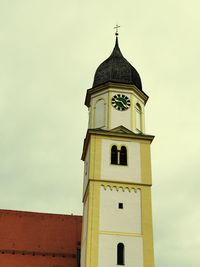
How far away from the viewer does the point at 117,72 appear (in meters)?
35.0

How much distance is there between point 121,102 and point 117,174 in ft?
18.7

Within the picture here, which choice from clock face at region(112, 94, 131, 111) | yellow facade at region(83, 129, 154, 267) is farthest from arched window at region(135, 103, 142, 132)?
yellow facade at region(83, 129, 154, 267)

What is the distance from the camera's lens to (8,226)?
1426 inches

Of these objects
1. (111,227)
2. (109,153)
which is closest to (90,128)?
(109,153)

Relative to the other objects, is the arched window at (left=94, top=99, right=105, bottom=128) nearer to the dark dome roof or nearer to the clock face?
the clock face

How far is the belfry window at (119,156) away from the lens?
30.9 meters

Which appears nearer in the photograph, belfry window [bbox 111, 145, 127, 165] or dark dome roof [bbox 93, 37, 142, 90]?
belfry window [bbox 111, 145, 127, 165]

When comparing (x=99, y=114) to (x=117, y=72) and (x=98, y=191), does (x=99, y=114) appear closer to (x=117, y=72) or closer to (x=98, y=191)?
(x=117, y=72)

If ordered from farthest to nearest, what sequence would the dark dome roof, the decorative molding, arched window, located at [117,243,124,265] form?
1. the dark dome roof
2. the decorative molding
3. arched window, located at [117,243,124,265]

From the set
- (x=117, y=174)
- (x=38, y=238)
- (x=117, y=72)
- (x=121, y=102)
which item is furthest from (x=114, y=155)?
(x=38, y=238)

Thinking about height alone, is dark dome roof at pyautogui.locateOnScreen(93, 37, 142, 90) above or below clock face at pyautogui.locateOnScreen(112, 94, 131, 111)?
above

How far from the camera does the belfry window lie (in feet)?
101

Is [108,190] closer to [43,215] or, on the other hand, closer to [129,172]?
[129,172]

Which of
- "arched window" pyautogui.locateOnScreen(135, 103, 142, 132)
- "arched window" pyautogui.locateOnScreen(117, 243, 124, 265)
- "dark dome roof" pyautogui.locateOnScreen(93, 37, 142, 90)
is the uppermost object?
"dark dome roof" pyautogui.locateOnScreen(93, 37, 142, 90)
